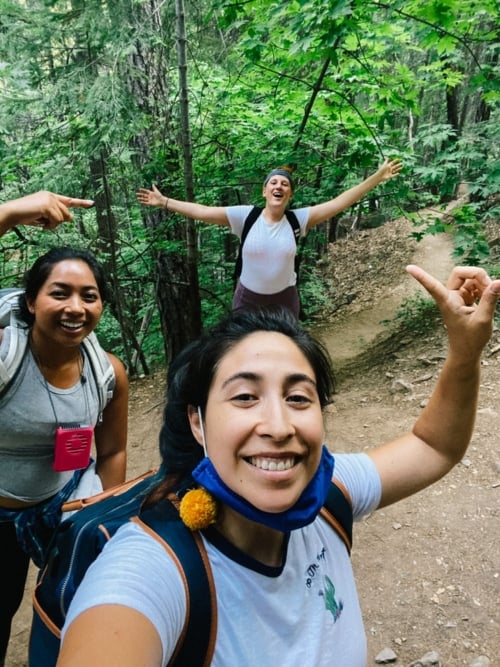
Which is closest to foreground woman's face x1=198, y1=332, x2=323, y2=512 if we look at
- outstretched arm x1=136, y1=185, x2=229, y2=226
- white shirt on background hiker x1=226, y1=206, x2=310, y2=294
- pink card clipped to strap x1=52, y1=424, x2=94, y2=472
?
pink card clipped to strap x1=52, y1=424, x2=94, y2=472

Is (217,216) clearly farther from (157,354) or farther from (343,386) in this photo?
(157,354)

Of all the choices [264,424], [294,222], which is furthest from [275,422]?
[294,222]

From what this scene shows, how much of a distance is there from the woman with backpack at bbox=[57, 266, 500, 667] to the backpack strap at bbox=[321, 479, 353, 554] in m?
0.02

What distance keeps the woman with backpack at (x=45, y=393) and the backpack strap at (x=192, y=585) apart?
1.05 metres

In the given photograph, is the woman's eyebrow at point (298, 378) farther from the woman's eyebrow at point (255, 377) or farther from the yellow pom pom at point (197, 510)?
the yellow pom pom at point (197, 510)

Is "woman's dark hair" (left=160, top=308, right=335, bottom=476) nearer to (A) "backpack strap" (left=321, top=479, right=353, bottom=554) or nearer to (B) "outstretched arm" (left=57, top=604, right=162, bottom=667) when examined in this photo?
(A) "backpack strap" (left=321, top=479, right=353, bottom=554)

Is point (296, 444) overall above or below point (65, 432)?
above

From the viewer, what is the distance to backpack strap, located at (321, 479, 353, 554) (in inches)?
58.0

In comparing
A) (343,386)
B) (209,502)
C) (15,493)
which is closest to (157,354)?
(343,386)

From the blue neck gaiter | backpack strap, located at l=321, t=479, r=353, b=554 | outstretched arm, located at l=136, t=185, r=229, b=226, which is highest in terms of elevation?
outstretched arm, located at l=136, t=185, r=229, b=226

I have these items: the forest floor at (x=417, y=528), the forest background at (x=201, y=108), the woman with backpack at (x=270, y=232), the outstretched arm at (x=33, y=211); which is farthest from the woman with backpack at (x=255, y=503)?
the forest background at (x=201, y=108)

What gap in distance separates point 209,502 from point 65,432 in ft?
3.74

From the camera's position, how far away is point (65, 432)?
2.05 meters

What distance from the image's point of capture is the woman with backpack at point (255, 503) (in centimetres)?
104
